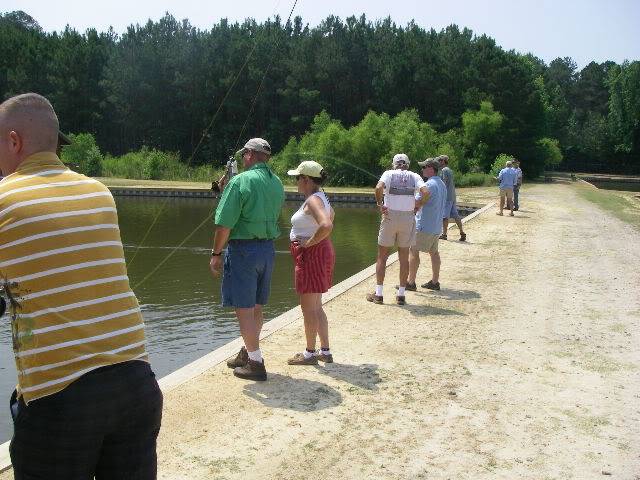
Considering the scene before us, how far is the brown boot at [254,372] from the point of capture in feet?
17.5

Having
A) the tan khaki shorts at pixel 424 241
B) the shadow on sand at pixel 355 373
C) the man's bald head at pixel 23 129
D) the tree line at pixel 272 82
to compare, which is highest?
the tree line at pixel 272 82

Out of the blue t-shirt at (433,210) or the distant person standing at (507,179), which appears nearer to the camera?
the blue t-shirt at (433,210)

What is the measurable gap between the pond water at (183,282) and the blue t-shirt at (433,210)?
2.79 m

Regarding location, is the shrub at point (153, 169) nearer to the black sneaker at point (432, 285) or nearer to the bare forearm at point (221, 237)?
the black sneaker at point (432, 285)

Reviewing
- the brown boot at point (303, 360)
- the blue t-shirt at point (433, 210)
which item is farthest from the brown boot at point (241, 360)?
the blue t-shirt at point (433, 210)

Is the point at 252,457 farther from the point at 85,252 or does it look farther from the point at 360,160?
the point at 360,160

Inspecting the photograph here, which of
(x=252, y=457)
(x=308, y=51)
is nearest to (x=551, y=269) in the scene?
(x=252, y=457)

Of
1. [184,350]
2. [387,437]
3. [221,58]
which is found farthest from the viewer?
[221,58]

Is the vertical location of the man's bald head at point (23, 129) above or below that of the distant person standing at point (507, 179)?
above

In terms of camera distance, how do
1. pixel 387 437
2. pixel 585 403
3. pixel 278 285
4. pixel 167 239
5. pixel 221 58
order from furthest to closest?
pixel 221 58 < pixel 167 239 < pixel 278 285 < pixel 585 403 < pixel 387 437

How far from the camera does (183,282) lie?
13117 mm

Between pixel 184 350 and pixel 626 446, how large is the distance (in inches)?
221

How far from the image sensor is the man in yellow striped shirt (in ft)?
7.16

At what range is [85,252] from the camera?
7.36ft
